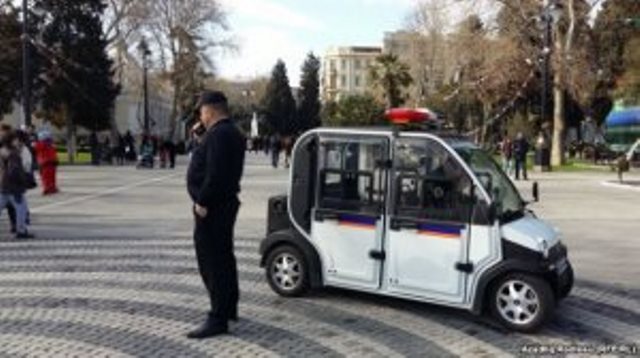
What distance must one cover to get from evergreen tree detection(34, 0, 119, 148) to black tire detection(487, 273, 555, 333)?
1849 inches

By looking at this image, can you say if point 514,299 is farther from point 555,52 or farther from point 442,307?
point 555,52

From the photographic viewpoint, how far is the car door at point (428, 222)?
847 cm

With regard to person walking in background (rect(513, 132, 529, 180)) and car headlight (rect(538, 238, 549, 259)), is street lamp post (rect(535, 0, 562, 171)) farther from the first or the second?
car headlight (rect(538, 238, 549, 259))

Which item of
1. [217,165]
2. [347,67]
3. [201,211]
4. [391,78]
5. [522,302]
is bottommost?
[522,302]

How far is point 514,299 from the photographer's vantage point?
830 cm

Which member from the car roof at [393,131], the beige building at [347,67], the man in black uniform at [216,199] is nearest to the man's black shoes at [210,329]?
the man in black uniform at [216,199]

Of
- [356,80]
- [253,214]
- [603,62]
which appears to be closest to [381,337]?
[253,214]

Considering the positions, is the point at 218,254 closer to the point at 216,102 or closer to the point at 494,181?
the point at 216,102

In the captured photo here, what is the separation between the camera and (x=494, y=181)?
29.0 ft

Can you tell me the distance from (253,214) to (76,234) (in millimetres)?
4677

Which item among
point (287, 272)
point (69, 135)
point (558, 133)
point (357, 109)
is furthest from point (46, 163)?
point (357, 109)

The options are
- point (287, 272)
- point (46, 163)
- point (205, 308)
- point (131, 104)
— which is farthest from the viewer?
point (131, 104)

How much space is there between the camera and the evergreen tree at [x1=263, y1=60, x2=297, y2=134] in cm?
11769

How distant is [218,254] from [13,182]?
7600mm
